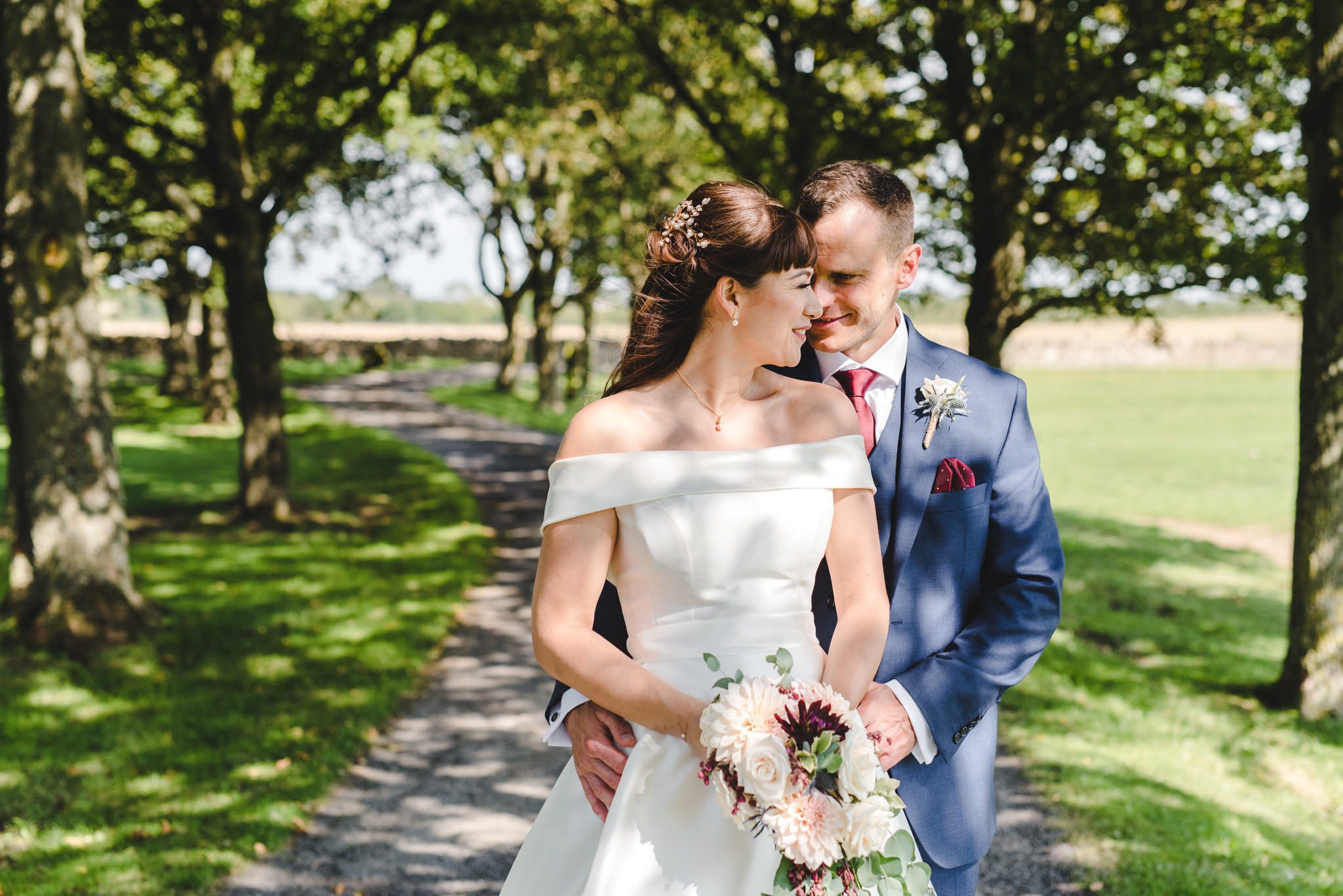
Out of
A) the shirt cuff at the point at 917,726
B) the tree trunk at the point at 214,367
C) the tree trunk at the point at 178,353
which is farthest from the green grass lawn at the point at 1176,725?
the tree trunk at the point at 178,353

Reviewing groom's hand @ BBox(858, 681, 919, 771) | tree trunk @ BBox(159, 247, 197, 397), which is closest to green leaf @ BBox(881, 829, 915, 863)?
groom's hand @ BBox(858, 681, 919, 771)

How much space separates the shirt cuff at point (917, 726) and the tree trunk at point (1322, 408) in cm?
613

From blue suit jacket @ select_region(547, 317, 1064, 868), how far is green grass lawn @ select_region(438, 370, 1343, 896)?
2.82 metres

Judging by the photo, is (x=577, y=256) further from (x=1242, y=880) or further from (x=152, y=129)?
(x=1242, y=880)

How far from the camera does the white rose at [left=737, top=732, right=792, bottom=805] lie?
6.63 ft

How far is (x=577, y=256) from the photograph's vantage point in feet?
86.6

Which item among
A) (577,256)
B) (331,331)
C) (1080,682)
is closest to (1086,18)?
(1080,682)

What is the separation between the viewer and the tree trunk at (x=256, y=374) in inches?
485

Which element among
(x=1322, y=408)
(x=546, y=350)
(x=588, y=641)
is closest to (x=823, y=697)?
(x=588, y=641)

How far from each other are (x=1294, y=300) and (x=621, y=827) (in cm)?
1092

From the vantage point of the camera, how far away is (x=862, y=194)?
2.76m

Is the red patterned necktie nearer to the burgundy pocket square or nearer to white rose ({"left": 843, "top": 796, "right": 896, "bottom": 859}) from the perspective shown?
the burgundy pocket square

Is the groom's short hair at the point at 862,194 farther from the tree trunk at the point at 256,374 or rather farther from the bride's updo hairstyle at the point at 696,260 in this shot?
the tree trunk at the point at 256,374

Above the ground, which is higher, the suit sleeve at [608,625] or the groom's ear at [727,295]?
the groom's ear at [727,295]
